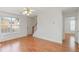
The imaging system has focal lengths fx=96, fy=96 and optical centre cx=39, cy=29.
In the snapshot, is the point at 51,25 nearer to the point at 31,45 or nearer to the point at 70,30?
the point at 70,30

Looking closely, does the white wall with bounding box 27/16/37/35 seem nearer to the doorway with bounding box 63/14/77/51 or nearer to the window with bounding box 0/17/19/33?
the window with bounding box 0/17/19/33

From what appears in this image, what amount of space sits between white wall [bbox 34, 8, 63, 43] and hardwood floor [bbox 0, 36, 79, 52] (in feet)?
0.48

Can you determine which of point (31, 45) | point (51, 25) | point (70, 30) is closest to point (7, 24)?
point (31, 45)

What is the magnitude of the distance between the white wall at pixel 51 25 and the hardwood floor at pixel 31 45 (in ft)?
0.48

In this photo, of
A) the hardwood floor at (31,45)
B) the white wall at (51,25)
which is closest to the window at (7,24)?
the hardwood floor at (31,45)

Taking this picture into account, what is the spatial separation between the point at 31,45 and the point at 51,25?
68cm

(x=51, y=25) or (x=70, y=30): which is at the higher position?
(x=51, y=25)

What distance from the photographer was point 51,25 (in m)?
2.34

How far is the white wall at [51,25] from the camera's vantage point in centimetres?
221
